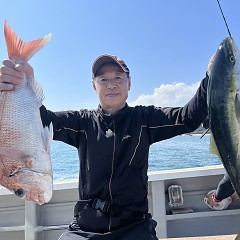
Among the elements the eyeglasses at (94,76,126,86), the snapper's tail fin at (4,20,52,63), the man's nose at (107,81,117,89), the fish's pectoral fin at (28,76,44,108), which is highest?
the snapper's tail fin at (4,20,52,63)

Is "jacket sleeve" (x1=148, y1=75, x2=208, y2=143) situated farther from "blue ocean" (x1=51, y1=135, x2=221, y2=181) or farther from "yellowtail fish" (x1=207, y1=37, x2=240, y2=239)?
"blue ocean" (x1=51, y1=135, x2=221, y2=181)

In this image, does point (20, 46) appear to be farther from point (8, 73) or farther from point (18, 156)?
point (18, 156)

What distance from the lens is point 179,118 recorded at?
8.91 ft

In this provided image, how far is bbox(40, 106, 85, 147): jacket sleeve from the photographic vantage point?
9.40 feet

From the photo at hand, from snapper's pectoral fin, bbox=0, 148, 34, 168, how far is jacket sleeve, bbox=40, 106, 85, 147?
753 millimetres

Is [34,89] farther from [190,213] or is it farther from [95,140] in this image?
[190,213]

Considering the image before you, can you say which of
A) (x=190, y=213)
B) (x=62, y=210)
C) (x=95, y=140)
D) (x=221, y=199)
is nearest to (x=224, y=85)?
(x=95, y=140)

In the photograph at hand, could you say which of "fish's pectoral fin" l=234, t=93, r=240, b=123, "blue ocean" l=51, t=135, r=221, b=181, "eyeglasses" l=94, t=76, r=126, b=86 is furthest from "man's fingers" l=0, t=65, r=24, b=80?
"blue ocean" l=51, t=135, r=221, b=181

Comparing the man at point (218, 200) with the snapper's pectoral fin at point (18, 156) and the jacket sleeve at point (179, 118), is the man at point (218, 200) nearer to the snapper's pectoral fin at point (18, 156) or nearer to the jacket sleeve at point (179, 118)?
the jacket sleeve at point (179, 118)

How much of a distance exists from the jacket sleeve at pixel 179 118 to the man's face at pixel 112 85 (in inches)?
12.6

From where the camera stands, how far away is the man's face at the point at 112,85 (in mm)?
2943

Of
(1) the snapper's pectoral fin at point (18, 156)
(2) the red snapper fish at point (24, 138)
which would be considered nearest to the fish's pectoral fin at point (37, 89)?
(2) the red snapper fish at point (24, 138)

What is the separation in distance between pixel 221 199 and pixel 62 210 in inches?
82.2

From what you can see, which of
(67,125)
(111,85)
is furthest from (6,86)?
(111,85)
